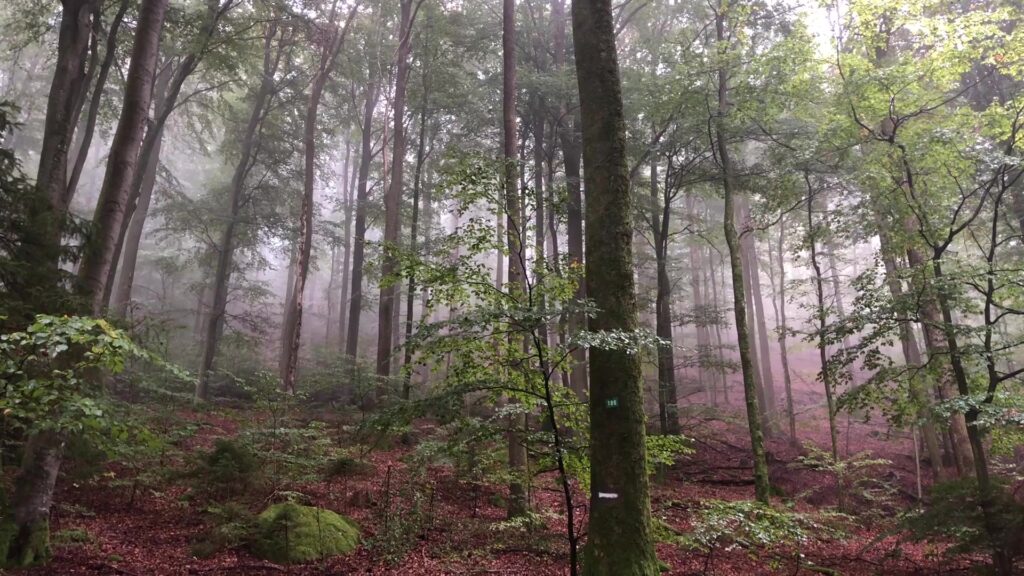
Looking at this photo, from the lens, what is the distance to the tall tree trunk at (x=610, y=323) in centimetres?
441

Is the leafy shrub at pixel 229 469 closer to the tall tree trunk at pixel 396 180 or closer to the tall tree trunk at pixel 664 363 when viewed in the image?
the tall tree trunk at pixel 396 180

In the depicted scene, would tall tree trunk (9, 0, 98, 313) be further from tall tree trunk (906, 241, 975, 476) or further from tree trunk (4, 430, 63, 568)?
tall tree trunk (906, 241, 975, 476)

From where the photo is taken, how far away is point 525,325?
459 centimetres

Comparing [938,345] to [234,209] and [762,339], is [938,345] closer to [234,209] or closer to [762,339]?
[762,339]

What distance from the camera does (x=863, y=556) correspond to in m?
8.73

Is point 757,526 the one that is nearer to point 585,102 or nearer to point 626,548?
point 626,548

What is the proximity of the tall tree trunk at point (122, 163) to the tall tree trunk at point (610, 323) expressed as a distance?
6040 millimetres

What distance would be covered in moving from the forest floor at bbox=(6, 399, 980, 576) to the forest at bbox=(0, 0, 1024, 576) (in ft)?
0.20

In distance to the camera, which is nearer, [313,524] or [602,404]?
[602,404]

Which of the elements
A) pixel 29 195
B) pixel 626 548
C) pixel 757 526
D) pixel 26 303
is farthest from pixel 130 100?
pixel 757 526

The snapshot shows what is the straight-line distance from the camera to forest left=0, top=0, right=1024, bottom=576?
4973 millimetres

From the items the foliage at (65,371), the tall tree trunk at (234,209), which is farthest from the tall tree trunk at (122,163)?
the tall tree trunk at (234,209)

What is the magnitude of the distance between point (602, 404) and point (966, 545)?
19.2 feet

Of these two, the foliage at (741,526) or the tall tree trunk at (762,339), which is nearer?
the foliage at (741,526)
